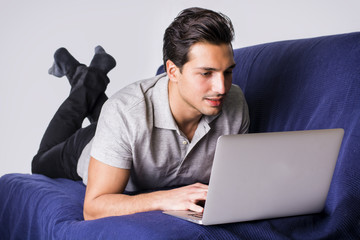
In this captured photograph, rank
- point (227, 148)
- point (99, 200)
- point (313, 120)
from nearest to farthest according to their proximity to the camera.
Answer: point (227, 148) → point (99, 200) → point (313, 120)

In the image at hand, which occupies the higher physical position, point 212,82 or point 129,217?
point 212,82

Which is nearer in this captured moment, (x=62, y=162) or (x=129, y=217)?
(x=129, y=217)

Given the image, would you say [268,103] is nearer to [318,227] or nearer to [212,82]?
[212,82]

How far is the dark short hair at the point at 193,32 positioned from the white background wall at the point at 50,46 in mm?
1758

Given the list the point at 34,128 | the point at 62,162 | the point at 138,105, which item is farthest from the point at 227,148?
the point at 34,128

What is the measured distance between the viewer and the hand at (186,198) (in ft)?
3.92

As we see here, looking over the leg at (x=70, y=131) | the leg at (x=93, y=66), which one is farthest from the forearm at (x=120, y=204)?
the leg at (x=93, y=66)

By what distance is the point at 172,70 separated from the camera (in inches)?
65.2

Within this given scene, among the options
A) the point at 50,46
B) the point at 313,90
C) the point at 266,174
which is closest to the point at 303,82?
the point at 313,90

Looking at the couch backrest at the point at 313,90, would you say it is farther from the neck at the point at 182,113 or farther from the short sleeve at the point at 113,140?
the short sleeve at the point at 113,140

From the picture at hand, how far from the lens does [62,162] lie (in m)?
2.29

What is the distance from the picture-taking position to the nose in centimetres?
148

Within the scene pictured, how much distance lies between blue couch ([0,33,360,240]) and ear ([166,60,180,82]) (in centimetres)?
44

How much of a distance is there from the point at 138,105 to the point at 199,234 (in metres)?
0.66
